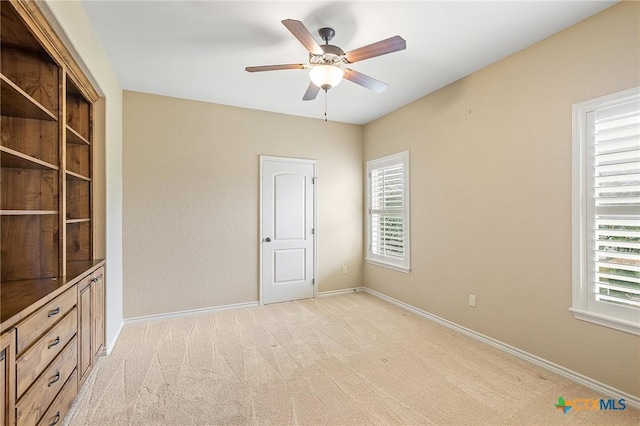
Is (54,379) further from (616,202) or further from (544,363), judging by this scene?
(616,202)

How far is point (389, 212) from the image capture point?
4355 millimetres

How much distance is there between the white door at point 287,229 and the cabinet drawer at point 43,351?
245 cm

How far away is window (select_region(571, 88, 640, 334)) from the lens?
79.0 inches

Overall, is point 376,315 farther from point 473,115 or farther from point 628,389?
point 473,115

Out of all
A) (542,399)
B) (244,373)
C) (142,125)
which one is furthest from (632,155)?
(142,125)

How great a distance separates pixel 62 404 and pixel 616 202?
384 centimetres

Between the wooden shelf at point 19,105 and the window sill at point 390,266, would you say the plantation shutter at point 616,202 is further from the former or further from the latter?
the wooden shelf at point 19,105

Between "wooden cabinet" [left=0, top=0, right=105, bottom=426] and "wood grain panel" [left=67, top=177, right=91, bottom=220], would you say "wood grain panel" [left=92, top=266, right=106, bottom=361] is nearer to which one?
"wooden cabinet" [left=0, top=0, right=105, bottom=426]

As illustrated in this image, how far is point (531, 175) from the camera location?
2.57 m

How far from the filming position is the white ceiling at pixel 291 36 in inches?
82.6

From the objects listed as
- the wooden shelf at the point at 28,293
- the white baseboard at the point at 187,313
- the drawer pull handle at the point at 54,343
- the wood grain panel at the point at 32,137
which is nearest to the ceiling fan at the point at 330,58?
the wood grain panel at the point at 32,137

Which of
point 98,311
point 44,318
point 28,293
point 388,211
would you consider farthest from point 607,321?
point 98,311

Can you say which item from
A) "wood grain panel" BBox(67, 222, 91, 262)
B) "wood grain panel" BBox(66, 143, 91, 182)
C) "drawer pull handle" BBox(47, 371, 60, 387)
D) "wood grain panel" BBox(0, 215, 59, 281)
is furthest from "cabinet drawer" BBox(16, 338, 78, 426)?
"wood grain panel" BBox(66, 143, 91, 182)

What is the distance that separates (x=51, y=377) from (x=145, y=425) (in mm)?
620
